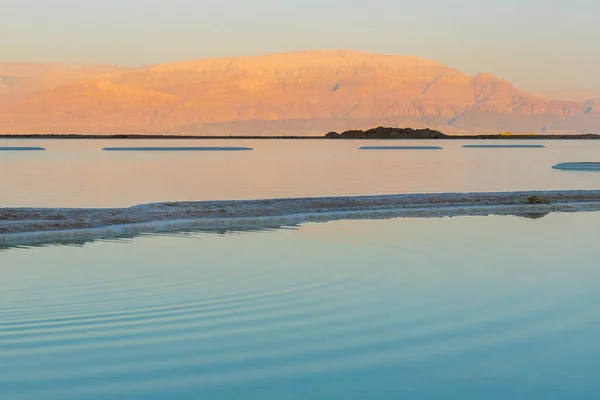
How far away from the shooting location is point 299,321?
25.3 feet

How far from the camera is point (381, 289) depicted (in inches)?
371

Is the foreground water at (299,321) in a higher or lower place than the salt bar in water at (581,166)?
higher

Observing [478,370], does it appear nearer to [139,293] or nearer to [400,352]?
[400,352]

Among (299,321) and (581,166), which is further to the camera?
(581,166)

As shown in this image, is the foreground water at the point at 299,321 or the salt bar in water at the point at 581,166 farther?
the salt bar in water at the point at 581,166

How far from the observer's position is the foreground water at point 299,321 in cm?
599

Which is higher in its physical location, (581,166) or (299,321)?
(299,321)

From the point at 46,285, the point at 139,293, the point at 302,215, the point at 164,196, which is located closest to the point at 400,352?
the point at 139,293

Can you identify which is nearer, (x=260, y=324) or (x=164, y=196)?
(x=260, y=324)

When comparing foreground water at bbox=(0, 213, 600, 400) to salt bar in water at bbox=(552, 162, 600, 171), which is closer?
foreground water at bbox=(0, 213, 600, 400)

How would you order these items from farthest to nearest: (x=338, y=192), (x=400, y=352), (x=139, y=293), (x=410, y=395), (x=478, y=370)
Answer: (x=338, y=192) → (x=139, y=293) → (x=400, y=352) → (x=478, y=370) → (x=410, y=395)

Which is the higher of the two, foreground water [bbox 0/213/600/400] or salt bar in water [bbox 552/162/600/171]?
foreground water [bbox 0/213/600/400]

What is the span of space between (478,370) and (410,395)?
0.77m

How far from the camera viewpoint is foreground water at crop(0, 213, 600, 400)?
599 centimetres
